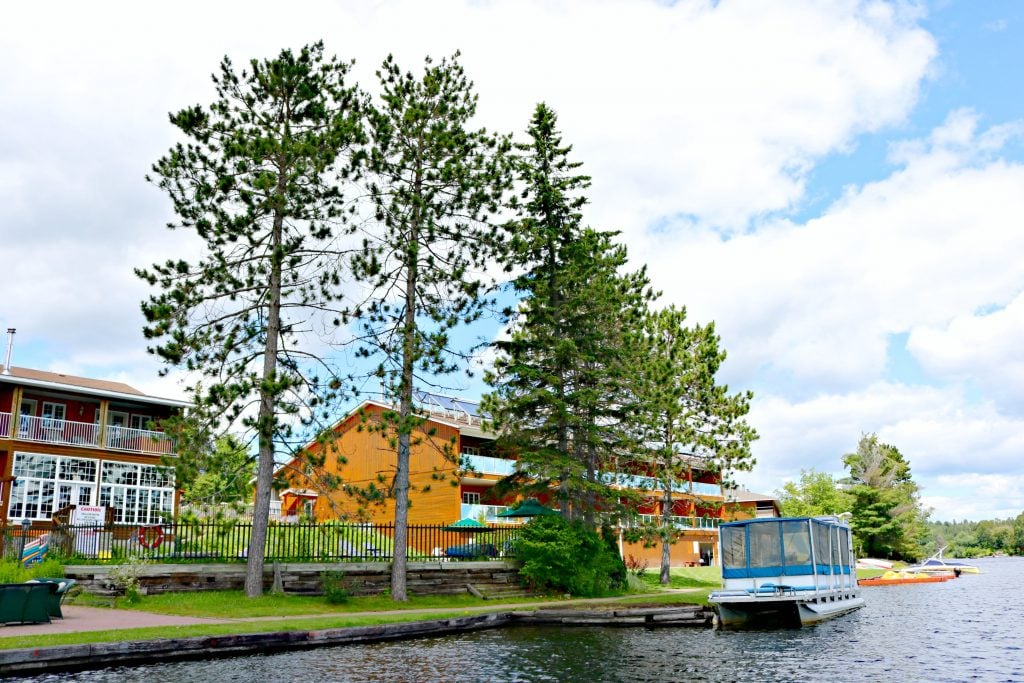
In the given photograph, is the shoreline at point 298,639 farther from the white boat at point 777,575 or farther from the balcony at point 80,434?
the balcony at point 80,434

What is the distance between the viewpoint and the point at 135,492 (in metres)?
43.3

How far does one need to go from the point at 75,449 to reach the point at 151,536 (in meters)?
19.0

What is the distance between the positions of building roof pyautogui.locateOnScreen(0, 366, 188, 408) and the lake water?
80.7 feet

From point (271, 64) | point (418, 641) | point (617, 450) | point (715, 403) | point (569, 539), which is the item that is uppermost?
point (271, 64)

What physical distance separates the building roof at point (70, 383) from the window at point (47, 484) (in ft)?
11.0

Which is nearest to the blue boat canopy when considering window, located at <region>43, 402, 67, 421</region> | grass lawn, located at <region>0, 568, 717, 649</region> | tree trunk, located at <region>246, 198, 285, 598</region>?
grass lawn, located at <region>0, 568, 717, 649</region>

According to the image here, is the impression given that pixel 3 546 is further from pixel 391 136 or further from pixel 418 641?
pixel 391 136

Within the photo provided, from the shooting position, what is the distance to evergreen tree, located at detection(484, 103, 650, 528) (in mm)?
32969

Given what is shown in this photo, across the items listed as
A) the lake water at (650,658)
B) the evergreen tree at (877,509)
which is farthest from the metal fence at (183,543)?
the evergreen tree at (877,509)

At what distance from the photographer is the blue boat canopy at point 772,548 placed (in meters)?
27.3

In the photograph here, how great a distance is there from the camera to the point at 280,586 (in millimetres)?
24156

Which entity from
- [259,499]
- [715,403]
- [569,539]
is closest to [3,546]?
[259,499]

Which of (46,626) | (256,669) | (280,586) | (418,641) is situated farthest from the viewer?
(280,586)

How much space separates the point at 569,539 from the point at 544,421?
5416mm
